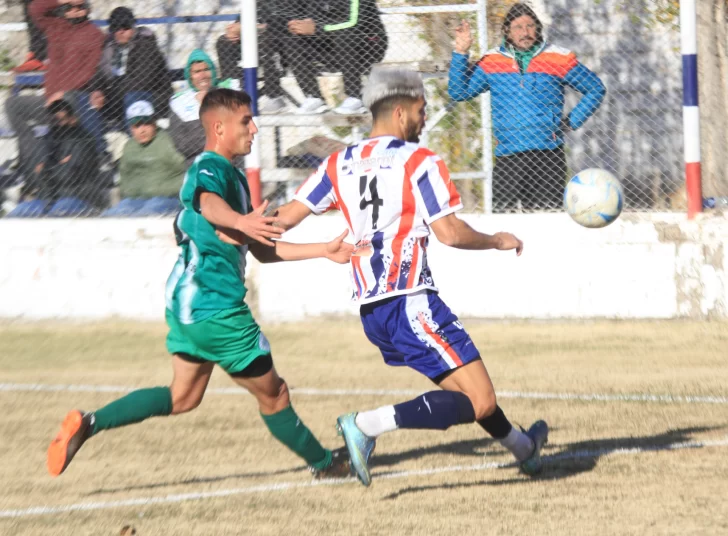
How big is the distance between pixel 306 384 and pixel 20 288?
3.86 m

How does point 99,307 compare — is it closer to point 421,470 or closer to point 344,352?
point 344,352

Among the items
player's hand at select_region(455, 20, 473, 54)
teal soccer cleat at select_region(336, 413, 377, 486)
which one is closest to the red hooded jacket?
player's hand at select_region(455, 20, 473, 54)

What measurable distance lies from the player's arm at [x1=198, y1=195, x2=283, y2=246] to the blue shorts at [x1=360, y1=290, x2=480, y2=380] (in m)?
0.60

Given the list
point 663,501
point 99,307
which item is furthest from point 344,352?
point 663,501

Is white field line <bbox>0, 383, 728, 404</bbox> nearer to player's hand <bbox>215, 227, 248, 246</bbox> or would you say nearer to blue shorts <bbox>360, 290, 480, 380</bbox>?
blue shorts <bbox>360, 290, 480, 380</bbox>

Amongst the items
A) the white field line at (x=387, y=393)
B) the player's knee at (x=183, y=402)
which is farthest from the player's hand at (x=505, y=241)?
the white field line at (x=387, y=393)

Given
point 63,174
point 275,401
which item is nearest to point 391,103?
point 275,401

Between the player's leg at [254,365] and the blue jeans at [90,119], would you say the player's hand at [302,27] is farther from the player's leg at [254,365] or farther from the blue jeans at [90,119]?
the player's leg at [254,365]

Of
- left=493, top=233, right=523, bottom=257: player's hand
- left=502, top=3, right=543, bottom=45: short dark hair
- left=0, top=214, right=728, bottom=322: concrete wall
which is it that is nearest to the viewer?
left=493, top=233, right=523, bottom=257: player's hand

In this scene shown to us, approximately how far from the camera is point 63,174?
11.1 m

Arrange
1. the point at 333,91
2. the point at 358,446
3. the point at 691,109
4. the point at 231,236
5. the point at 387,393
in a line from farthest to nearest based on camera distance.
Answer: the point at 333,91
the point at 691,109
the point at 387,393
the point at 231,236
the point at 358,446

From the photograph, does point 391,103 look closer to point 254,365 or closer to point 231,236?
point 231,236

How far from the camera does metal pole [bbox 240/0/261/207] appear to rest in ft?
Result: 34.5

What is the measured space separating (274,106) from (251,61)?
0.44 metres
